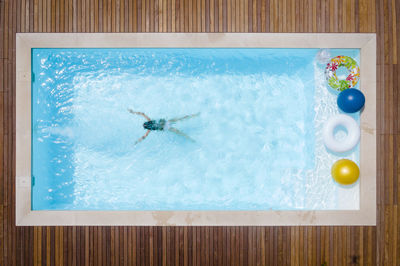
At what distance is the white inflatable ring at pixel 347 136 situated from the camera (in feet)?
7.19

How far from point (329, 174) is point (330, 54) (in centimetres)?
120

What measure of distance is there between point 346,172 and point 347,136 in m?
0.36

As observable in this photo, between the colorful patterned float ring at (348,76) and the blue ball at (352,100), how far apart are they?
0.11 m

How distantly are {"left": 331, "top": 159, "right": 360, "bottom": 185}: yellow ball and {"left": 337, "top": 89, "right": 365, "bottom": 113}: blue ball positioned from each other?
1.61 feet

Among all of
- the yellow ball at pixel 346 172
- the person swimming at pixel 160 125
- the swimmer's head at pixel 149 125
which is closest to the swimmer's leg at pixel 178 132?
the person swimming at pixel 160 125

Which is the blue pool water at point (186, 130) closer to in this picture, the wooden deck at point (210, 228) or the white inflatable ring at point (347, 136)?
the white inflatable ring at point (347, 136)

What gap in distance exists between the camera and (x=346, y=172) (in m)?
2.15

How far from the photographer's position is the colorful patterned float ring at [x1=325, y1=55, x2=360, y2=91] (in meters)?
2.19

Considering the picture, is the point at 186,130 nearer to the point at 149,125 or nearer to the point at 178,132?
the point at 178,132

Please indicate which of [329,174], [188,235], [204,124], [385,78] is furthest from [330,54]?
[188,235]

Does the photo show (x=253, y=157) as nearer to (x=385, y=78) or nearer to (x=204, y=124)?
(x=204, y=124)

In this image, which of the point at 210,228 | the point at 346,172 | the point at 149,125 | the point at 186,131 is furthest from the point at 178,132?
the point at 346,172

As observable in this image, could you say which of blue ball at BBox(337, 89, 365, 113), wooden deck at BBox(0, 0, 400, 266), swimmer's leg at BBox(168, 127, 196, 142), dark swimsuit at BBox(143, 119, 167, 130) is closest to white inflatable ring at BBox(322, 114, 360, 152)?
blue ball at BBox(337, 89, 365, 113)

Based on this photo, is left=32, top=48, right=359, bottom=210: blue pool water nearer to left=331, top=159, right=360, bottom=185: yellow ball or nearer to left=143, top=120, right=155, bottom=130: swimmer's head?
left=143, top=120, right=155, bottom=130: swimmer's head
